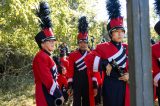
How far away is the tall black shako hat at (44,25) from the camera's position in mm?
5946

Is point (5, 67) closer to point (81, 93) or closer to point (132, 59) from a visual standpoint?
point (81, 93)

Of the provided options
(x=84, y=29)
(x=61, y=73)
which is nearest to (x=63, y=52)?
(x=61, y=73)

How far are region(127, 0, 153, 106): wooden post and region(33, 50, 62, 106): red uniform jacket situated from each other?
9.35 feet

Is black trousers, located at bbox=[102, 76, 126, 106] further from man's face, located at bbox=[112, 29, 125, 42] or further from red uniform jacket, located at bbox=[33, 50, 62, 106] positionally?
red uniform jacket, located at bbox=[33, 50, 62, 106]

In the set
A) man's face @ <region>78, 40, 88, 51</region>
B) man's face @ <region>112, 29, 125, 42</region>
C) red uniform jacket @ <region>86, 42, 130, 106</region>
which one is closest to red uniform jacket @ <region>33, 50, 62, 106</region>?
red uniform jacket @ <region>86, 42, 130, 106</region>

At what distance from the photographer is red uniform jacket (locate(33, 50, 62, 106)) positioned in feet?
18.3

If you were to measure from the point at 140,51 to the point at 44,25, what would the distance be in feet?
11.8

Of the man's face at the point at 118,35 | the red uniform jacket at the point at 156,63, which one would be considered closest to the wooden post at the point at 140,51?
the red uniform jacket at the point at 156,63

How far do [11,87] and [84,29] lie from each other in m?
6.80

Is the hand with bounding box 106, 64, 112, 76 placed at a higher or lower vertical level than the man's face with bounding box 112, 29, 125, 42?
lower

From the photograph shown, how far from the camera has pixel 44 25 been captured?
6215mm

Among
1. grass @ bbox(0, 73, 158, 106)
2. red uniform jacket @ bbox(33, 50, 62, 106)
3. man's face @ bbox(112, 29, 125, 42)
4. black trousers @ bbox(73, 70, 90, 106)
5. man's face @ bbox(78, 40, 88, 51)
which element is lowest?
grass @ bbox(0, 73, 158, 106)

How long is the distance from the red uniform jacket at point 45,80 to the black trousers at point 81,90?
7.38 feet

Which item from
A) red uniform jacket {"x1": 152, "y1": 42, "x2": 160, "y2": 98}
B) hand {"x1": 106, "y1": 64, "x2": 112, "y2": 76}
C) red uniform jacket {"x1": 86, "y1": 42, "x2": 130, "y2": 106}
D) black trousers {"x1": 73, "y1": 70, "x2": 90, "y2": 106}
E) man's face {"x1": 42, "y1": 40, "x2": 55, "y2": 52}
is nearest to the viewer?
red uniform jacket {"x1": 152, "y1": 42, "x2": 160, "y2": 98}
